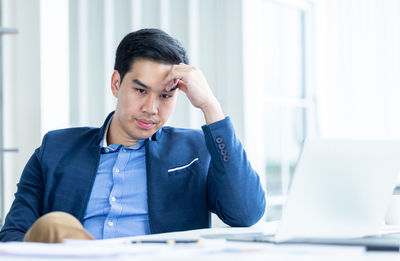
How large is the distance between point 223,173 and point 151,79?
385 millimetres

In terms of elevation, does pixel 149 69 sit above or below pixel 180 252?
above

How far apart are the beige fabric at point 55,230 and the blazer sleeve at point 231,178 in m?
0.65

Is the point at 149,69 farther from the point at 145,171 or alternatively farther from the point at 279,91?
the point at 279,91

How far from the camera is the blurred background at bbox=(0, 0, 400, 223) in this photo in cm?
234

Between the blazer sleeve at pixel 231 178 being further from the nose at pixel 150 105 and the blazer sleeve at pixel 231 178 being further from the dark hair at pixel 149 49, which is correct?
the dark hair at pixel 149 49

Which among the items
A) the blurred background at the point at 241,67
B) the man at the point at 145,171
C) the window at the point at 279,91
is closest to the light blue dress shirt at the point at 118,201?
the man at the point at 145,171

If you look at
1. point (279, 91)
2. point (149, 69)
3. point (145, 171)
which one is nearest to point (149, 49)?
point (149, 69)

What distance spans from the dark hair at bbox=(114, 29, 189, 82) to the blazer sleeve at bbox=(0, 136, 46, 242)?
1.26 feet

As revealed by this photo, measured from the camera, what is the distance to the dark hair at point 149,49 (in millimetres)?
1872

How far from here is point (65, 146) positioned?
1870mm

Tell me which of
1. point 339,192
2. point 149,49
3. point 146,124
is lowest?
point 339,192

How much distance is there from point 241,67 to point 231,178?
1.69m

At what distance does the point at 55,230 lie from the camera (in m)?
1.09

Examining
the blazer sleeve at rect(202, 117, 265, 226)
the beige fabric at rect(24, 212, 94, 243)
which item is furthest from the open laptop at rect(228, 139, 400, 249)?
the blazer sleeve at rect(202, 117, 265, 226)
